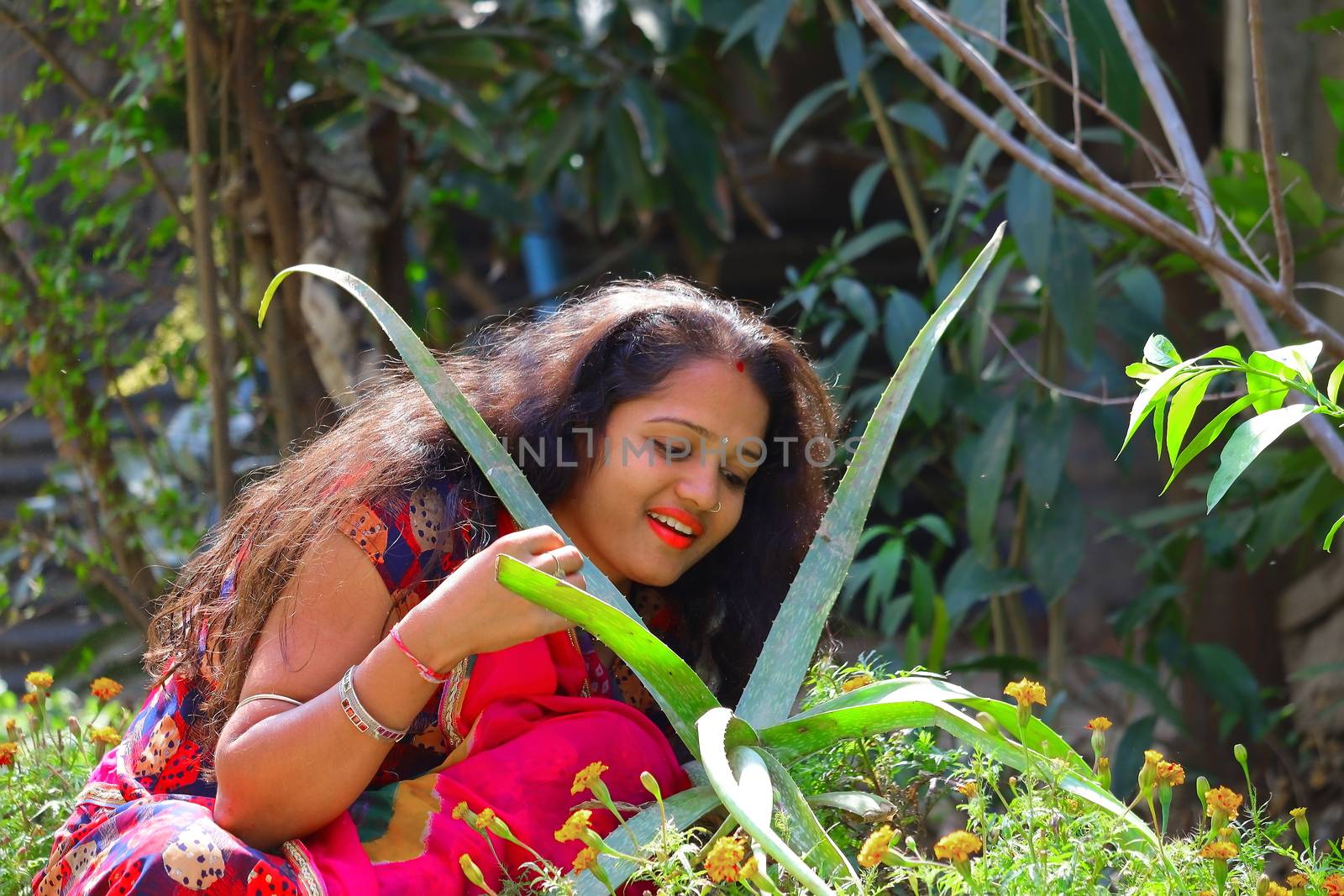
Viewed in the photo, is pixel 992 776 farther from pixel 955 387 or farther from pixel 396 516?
pixel 955 387

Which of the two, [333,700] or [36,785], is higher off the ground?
[333,700]

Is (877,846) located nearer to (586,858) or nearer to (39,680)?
(586,858)

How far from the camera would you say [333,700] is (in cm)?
117

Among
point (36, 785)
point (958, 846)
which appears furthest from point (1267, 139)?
point (36, 785)

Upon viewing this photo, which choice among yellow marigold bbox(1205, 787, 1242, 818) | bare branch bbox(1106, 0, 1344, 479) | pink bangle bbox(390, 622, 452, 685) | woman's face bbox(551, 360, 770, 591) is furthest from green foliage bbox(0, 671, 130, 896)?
bare branch bbox(1106, 0, 1344, 479)

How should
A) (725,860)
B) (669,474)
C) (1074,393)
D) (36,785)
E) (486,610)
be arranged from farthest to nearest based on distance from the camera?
(1074,393), (36,785), (669,474), (486,610), (725,860)

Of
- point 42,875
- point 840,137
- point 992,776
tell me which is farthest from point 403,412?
point 840,137

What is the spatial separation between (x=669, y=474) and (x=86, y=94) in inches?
58.8

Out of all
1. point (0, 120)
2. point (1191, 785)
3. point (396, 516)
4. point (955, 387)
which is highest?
point (0, 120)

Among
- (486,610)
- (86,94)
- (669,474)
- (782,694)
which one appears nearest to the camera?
(486,610)

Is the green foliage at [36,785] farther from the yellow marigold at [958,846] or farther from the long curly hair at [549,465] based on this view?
the yellow marigold at [958,846]

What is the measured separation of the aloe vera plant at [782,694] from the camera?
40.9 inches

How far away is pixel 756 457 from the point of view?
149 cm

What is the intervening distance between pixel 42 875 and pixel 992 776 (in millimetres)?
876
